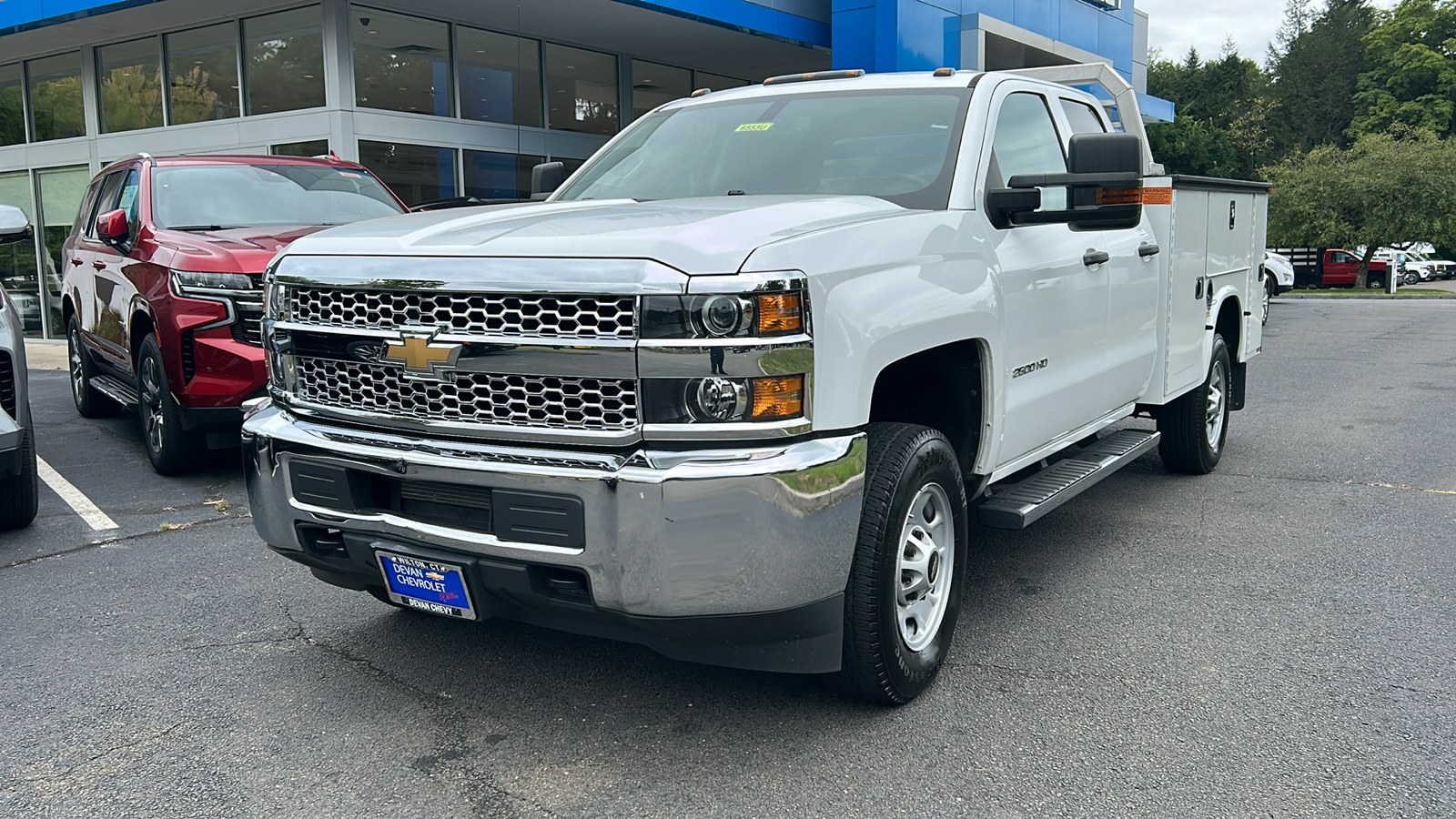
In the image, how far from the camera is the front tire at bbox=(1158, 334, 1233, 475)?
6762 millimetres

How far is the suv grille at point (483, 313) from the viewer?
301 cm

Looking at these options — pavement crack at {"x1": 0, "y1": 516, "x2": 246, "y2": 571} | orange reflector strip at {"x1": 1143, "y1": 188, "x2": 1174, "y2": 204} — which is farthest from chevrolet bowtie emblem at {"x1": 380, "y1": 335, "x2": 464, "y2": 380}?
orange reflector strip at {"x1": 1143, "y1": 188, "x2": 1174, "y2": 204}

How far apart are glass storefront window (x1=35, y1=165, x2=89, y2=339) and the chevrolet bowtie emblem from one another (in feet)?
55.1

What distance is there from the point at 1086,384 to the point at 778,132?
1.62 metres

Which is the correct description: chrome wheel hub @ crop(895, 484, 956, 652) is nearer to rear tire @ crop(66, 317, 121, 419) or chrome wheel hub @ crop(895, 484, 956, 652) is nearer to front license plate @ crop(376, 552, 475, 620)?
front license plate @ crop(376, 552, 475, 620)

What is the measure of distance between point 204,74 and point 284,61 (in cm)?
170

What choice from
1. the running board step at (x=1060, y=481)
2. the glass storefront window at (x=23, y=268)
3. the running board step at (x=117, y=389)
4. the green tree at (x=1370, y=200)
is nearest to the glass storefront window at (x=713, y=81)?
the glass storefront window at (x=23, y=268)

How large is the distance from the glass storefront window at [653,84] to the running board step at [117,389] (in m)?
11.4

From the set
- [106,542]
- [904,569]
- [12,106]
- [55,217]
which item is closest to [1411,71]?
[12,106]

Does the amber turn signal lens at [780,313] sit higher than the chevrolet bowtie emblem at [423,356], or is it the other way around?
the amber turn signal lens at [780,313]

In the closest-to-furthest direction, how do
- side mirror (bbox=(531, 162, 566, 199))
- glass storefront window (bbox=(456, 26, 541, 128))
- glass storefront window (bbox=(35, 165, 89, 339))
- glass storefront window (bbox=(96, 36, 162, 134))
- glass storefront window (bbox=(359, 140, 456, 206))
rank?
side mirror (bbox=(531, 162, 566, 199)) → glass storefront window (bbox=(359, 140, 456, 206)) → glass storefront window (bbox=(456, 26, 541, 128)) → glass storefront window (bbox=(96, 36, 162, 134)) → glass storefront window (bbox=(35, 165, 89, 339))

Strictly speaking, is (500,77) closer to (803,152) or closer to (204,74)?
(204,74)

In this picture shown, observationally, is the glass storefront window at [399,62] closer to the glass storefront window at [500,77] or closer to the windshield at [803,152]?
the glass storefront window at [500,77]

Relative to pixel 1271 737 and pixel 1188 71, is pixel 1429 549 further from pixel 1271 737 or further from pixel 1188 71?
pixel 1188 71
